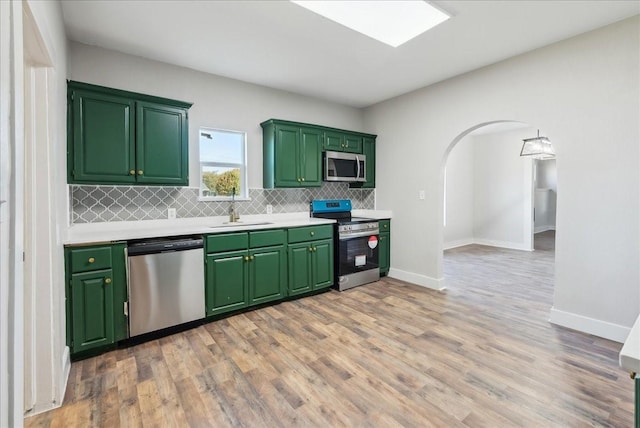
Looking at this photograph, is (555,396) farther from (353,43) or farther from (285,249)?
(353,43)

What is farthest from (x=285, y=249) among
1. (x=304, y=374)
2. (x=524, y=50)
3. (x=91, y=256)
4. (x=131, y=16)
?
(x=524, y=50)

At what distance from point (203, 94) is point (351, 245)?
2.59 meters

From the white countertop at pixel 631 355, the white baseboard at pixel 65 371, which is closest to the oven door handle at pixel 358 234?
the white baseboard at pixel 65 371

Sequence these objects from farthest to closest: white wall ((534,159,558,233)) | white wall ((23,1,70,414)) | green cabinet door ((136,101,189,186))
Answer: white wall ((534,159,558,233))
green cabinet door ((136,101,189,186))
white wall ((23,1,70,414))

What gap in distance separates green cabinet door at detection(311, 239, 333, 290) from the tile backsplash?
74cm

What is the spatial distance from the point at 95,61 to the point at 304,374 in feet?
11.0

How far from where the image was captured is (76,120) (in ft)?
8.00

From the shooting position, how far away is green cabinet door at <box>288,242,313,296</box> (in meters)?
3.49

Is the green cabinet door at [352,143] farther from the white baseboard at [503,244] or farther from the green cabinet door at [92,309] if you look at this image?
the white baseboard at [503,244]

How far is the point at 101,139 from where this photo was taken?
2557mm

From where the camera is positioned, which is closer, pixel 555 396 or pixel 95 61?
pixel 555 396

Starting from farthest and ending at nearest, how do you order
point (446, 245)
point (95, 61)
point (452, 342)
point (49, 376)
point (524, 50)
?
point (446, 245) → point (524, 50) → point (95, 61) → point (452, 342) → point (49, 376)

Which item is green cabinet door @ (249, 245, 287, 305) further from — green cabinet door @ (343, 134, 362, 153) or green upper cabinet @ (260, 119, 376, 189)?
green cabinet door @ (343, 134, 362, 153)

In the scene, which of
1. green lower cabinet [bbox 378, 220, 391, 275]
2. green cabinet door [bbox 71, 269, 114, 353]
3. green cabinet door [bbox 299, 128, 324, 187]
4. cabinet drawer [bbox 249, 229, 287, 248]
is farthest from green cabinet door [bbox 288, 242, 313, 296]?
green cabinet door [bbox 71, 269, 114, 353]
